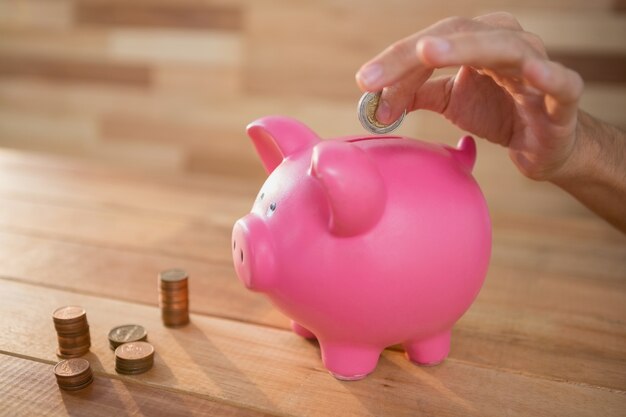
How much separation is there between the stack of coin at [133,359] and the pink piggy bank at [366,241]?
0.21 metres

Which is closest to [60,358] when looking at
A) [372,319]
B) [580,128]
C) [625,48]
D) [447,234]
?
[372,319]

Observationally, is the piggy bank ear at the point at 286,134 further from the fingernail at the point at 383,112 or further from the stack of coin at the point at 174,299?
the stack of coin at the point at 174,299

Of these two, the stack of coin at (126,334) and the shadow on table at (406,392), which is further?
the stack of coin at (126,334)

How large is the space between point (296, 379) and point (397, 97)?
0.44 metres

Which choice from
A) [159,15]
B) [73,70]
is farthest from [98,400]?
[73,70]

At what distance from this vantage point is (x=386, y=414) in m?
0.92

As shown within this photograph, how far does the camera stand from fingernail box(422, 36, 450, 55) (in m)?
0.74

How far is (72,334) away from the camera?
1034mm

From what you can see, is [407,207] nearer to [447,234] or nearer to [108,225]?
[447,234]

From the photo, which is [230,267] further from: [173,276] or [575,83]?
[575,83]

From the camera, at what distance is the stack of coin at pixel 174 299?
115cm

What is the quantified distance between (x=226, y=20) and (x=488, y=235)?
1671 millimetres

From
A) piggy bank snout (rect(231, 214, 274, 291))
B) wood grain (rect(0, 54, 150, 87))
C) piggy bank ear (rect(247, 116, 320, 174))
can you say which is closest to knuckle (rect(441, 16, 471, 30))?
piggy bank ear (rect(247, 116, 320, 174))

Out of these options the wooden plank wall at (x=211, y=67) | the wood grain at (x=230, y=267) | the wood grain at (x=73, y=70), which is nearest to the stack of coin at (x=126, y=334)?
the wood grain at (x=230, y=267)
